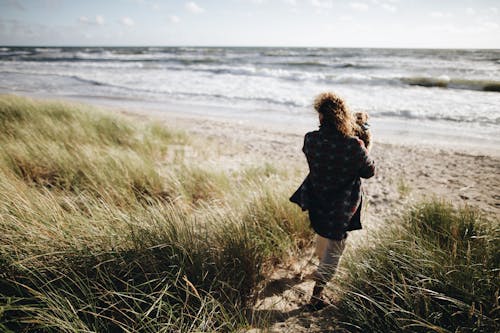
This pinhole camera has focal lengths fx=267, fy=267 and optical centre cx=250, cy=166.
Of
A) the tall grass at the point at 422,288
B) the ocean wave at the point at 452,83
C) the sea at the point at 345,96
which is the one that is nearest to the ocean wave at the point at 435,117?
the sea at the point at 345,96

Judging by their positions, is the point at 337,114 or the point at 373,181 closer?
the point at 337,114

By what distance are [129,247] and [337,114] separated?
6.40ft

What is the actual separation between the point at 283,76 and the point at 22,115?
18.3 meters

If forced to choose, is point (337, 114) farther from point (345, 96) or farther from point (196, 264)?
point (345, 96)

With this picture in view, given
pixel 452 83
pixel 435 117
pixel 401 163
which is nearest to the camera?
pixel 401 163

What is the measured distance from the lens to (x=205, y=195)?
149 inches

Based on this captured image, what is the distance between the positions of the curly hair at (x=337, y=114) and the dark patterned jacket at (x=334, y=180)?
55mm

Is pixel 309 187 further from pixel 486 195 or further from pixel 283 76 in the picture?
pixel 283 76

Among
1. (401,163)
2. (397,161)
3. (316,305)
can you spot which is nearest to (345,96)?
(397,161)

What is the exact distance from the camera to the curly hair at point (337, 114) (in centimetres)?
212

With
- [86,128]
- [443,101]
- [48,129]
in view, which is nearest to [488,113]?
[443,101]

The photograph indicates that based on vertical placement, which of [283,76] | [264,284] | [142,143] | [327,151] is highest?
[283,76]

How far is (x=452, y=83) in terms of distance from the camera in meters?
16.1

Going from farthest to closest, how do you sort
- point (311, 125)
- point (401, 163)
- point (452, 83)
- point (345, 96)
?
point (452, 83) < point (345, 96) < point (311, 125) < point (401, 163)
